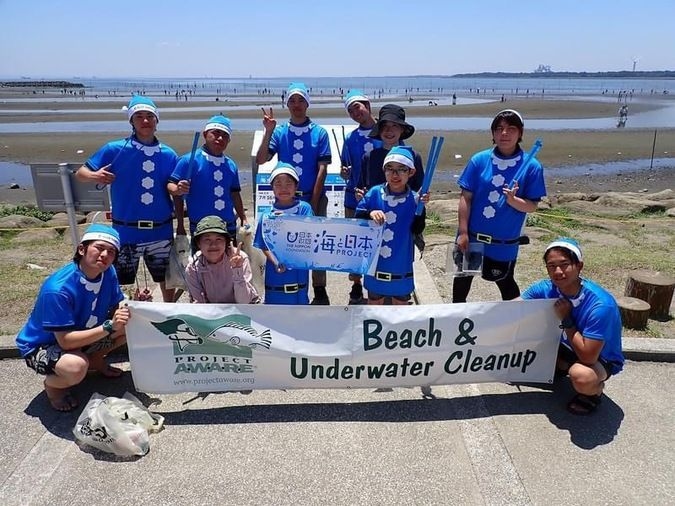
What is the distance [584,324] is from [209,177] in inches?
133

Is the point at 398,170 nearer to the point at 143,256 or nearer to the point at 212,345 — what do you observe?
the point at 212,345

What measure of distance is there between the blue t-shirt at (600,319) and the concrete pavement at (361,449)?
1.70 feet

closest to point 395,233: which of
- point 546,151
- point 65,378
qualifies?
point 65,378

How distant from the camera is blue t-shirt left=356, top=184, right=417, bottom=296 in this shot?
4406mm

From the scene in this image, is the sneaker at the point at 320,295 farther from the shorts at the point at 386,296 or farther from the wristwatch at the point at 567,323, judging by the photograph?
the wristwatch at the point at 567,323

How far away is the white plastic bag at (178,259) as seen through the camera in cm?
492

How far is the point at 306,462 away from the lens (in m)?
3.54

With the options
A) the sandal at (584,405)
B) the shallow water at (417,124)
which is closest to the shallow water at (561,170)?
the shallow water at (417,124)

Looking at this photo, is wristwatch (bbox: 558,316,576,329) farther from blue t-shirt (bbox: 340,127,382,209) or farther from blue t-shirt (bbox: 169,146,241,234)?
blue t-shirt (bbox: 169,146,241,234)

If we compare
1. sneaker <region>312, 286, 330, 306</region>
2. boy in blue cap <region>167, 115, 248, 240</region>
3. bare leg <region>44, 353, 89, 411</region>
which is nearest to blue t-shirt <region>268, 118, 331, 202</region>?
boy in blue cap <region>167, 115, 248, 240</region>

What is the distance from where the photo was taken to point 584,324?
3922 mm

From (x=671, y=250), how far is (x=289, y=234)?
282 inches

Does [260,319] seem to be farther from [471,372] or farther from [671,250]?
[671,250]

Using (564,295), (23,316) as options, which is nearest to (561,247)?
(564,295)
